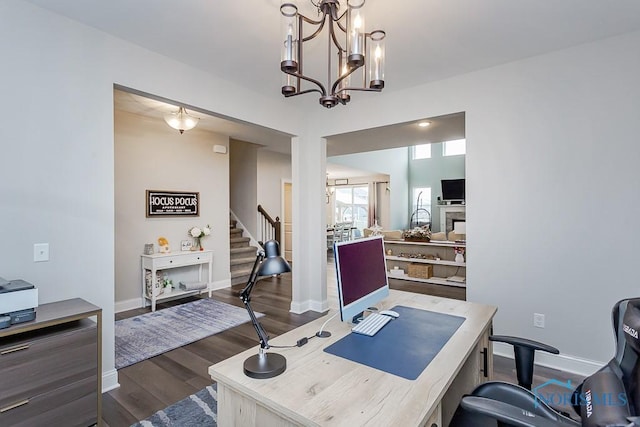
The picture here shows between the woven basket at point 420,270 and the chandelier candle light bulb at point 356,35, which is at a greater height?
the chandelier candle light bulb at point 356,35

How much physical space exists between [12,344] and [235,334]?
2.03 meters

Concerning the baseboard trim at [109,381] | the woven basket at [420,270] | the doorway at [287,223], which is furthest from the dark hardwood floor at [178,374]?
the doorway at [287,223]

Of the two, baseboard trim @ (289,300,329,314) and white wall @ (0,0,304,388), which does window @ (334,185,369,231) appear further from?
white wall @ (0,0,304,388)

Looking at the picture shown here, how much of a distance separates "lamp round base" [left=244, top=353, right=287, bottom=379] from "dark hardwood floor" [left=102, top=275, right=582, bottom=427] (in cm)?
142

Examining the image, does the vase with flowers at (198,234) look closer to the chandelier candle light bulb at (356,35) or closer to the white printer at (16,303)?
the white printer at (16,303)

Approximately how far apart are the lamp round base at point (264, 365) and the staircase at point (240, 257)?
4.61 metres

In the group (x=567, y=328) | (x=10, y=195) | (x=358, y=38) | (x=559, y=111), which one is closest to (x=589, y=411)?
(x=358, y=38)

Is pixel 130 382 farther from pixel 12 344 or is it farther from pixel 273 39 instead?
pixel 273 39

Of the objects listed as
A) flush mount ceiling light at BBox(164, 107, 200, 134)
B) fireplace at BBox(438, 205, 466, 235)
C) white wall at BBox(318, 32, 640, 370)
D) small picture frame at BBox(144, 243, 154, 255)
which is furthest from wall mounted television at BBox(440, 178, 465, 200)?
small picture frame at BBox(144, 243, 154, 255)

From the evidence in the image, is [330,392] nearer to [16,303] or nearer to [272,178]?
[16,303]

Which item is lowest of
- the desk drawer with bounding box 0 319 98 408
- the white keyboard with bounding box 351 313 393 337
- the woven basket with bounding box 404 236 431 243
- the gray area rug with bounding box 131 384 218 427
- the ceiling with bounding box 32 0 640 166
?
the gray area rug with bounding box 131 384 218 427

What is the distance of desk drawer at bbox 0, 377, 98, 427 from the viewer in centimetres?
156

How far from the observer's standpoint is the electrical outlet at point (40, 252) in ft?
6.57

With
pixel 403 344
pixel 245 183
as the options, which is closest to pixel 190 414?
pixel 403 344
